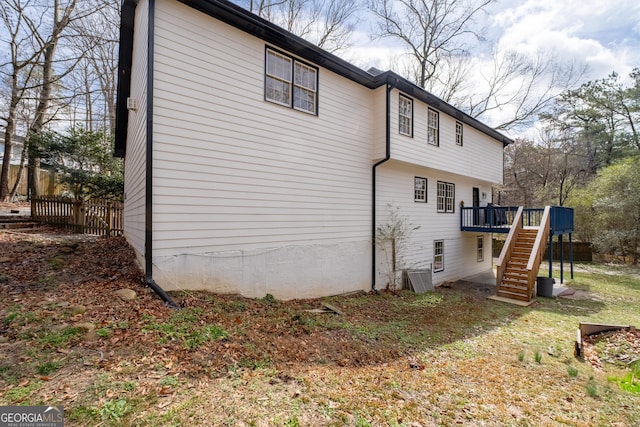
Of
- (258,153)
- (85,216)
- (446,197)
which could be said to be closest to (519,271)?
(446,197)

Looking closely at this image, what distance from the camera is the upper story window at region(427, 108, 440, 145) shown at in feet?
Answer: 36.2

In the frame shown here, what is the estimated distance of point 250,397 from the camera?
2.96 meters

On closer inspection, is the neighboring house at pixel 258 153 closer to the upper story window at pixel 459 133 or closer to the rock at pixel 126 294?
the rock at pixel 126 294

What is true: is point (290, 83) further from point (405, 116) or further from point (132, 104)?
point (405, 116)

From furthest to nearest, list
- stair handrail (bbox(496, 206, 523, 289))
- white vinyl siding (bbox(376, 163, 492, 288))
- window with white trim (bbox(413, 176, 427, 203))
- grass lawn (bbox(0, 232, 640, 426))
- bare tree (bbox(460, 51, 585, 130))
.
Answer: bare tree (bbox(460, 51, 585, 130))
window with white trim (bbox(413, 176, 427, 203))
stair handrail (bbox(496, 206, 523, 289))
white vinyl siding (bbox(376, 163, 492, 288))
grass lawn (bbox(0, 232, 640, 426))

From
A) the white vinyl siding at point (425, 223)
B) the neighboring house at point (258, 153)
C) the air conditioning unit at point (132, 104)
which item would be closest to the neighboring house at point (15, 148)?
the neighboring house at point (258, 153)

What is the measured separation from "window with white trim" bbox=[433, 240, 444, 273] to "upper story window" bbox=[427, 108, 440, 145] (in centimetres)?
426

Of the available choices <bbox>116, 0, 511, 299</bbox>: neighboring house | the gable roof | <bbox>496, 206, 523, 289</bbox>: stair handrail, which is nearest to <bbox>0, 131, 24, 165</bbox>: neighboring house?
the gable roof

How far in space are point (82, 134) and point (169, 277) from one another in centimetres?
1281

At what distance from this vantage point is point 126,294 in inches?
190

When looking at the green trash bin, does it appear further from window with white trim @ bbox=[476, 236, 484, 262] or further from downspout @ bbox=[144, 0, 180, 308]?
downspout @ bbox=[144, 0, 180, 308]

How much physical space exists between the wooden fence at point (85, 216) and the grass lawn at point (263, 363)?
392cm

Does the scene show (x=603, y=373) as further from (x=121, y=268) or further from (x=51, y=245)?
(x=51, y=245)

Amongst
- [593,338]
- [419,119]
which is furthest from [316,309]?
[419,119]
